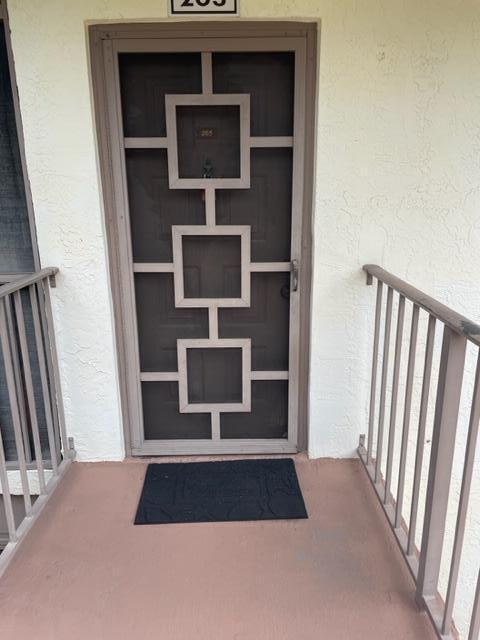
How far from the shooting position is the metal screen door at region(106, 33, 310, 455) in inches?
77.0

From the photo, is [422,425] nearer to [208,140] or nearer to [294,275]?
[294,275]

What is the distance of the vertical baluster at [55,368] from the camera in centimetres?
207

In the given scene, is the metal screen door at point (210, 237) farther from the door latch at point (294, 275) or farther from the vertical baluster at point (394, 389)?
the vertical baluster at point (394, 389)

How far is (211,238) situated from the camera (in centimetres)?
213

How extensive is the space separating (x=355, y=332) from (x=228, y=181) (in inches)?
35.9

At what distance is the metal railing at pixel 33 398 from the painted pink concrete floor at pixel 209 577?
14cm

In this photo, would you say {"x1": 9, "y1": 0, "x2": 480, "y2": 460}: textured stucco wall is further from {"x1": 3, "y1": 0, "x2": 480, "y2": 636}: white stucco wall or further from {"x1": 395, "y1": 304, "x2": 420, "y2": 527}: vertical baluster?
{"x1": 395, "y1": 304, "x2": 420, "y2": 527}: vertical baluster

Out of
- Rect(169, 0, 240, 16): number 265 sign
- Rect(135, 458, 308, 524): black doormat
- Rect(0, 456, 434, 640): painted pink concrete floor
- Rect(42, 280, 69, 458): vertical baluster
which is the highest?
Rect(169, 0, 240, 16): number 265 sign

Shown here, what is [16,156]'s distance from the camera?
6.57 feet

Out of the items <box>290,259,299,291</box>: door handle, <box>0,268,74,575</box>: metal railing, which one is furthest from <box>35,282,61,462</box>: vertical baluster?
<box>290,259,299,291</box>: door handle

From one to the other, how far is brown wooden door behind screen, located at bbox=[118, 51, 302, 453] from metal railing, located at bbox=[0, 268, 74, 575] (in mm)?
409

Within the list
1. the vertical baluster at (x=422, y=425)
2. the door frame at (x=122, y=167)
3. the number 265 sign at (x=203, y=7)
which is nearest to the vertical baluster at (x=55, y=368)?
the door frame at (x=122, y=167)

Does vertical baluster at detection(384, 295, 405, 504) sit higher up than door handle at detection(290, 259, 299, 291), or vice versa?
door handle at detection(290, 259, 299, 291)

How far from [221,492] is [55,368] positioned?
3.15 ft
